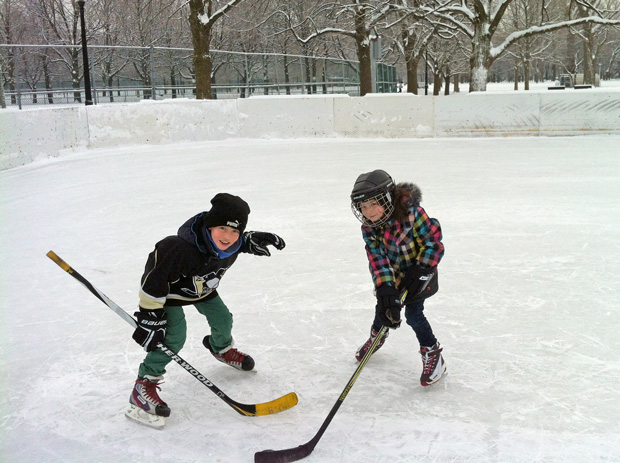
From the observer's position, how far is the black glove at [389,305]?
→ 258cm

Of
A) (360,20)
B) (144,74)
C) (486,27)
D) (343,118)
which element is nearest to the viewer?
(343,118)

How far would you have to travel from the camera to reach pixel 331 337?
3.46 meters

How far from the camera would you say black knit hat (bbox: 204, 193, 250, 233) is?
7.96 feet

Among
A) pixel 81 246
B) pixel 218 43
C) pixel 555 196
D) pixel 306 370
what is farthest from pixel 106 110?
pixel 218 43

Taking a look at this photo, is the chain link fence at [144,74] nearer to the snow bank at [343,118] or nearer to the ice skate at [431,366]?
the snow bank at [343,118]

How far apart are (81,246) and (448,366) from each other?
3612 millimetres

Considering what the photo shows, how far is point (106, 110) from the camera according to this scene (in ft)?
39.6

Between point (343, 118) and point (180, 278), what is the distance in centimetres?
1101

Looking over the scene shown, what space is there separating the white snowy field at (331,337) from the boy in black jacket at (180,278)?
181mm

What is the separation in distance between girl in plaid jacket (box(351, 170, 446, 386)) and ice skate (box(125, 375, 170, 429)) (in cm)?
99

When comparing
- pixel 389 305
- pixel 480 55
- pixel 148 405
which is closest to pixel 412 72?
pixel 480 55

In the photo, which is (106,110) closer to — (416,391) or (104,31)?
(416,391)

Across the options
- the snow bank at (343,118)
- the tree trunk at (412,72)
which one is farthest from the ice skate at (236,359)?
the tree trunk at (412,72)

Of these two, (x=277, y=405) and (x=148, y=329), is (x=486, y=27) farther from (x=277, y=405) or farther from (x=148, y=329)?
(x=148, y=329)
